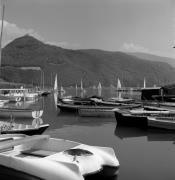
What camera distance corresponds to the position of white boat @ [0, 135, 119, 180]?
38.0 ft

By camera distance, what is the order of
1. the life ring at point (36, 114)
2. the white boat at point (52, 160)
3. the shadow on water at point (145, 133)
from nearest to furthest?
the white boat at point (52, 160) → the shadow on water at point (145, 133) → the life ring at point (36, 114)

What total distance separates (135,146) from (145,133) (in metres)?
6.79

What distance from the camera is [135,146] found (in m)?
24.1

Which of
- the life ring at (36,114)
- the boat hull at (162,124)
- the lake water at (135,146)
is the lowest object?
the lake water at (135,146)

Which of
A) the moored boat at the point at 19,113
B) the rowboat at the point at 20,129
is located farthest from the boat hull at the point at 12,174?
the moored boat at the point at 19,113

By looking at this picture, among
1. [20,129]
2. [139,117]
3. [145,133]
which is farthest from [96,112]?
[20,129]

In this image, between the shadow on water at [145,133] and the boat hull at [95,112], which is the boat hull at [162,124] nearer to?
the shadow on water at [145,133]

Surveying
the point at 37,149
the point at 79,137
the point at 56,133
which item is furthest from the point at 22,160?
the point at 56,133

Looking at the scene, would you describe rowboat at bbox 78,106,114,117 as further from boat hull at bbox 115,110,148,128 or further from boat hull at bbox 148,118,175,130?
boat hull at bbox 148,118,175,130

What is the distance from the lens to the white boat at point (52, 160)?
11570 mm

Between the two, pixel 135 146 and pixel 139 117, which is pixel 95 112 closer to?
pixel 139 117

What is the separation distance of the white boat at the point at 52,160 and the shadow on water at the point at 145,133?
44.9 feet

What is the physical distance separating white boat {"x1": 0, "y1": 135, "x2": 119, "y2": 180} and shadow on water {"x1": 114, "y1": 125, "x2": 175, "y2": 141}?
13.7m

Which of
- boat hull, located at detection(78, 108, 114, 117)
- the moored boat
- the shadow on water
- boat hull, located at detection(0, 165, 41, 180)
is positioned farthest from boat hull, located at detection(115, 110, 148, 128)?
boat hull, located at detection(0, 165, 41, 180)
